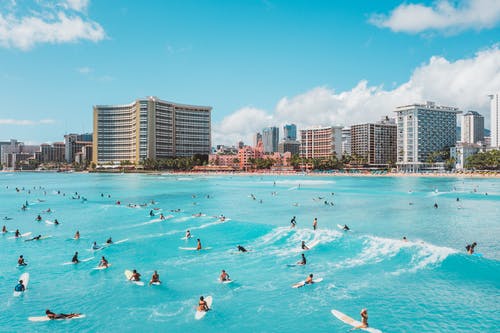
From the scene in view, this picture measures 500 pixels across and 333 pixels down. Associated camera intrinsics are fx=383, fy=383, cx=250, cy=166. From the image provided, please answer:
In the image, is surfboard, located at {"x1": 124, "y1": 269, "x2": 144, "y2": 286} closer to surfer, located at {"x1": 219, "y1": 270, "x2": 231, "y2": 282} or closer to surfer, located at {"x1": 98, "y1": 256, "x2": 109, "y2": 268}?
surfer, located at {"x1": 98, "y1": 256, "x2": 109, "y2": 268}

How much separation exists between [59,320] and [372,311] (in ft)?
59.5

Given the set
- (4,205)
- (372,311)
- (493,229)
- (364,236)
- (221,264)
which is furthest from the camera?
(4,205)

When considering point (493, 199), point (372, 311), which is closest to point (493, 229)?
point (372, 311)

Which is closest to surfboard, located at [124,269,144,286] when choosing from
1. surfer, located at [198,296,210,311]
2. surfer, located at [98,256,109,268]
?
surfer, located at [98,256,109,268]

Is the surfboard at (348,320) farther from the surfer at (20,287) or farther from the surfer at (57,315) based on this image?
the surfer at (20,287)

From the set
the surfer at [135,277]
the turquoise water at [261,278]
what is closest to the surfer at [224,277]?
the turquoise water at [261,278]

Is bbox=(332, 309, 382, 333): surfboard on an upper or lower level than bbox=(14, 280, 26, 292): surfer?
lower

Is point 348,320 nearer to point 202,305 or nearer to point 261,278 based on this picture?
point 261,278

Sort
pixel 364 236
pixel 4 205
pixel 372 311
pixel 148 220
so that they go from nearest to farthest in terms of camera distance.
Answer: pixel 372 311 < pixel 364 236 < pixel 148 220 < pixel 4 205

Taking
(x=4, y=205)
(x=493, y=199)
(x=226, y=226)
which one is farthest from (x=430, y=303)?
(x=4, y=205)

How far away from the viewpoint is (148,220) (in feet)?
179

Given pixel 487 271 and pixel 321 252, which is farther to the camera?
pixel 321 252

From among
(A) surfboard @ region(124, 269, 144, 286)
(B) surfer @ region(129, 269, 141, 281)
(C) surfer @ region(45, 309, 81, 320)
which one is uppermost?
(B) surfer @ region(129, 269, 141, 281)

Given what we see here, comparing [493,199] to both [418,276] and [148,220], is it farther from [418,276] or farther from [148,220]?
[148,220]
